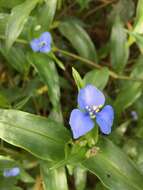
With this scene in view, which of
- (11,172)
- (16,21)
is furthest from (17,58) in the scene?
(11,172)

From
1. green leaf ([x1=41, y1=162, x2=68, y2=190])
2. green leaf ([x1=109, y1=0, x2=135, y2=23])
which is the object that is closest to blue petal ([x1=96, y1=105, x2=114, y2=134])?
green leaf ([x1=41, y1=162, x2=68, y2=190])

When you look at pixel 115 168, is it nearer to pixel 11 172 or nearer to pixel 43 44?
pixel 11 172

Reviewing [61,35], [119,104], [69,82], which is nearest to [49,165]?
[119,104]

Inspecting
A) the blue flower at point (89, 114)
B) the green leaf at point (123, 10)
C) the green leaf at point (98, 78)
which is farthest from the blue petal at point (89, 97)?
the green leaf at point (123, 10)

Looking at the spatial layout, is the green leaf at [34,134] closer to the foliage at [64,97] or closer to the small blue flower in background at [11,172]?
the foliage at [64,97]

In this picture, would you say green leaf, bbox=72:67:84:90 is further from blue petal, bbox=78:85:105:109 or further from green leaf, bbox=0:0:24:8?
green leaf, bbox=0:0:24:8
